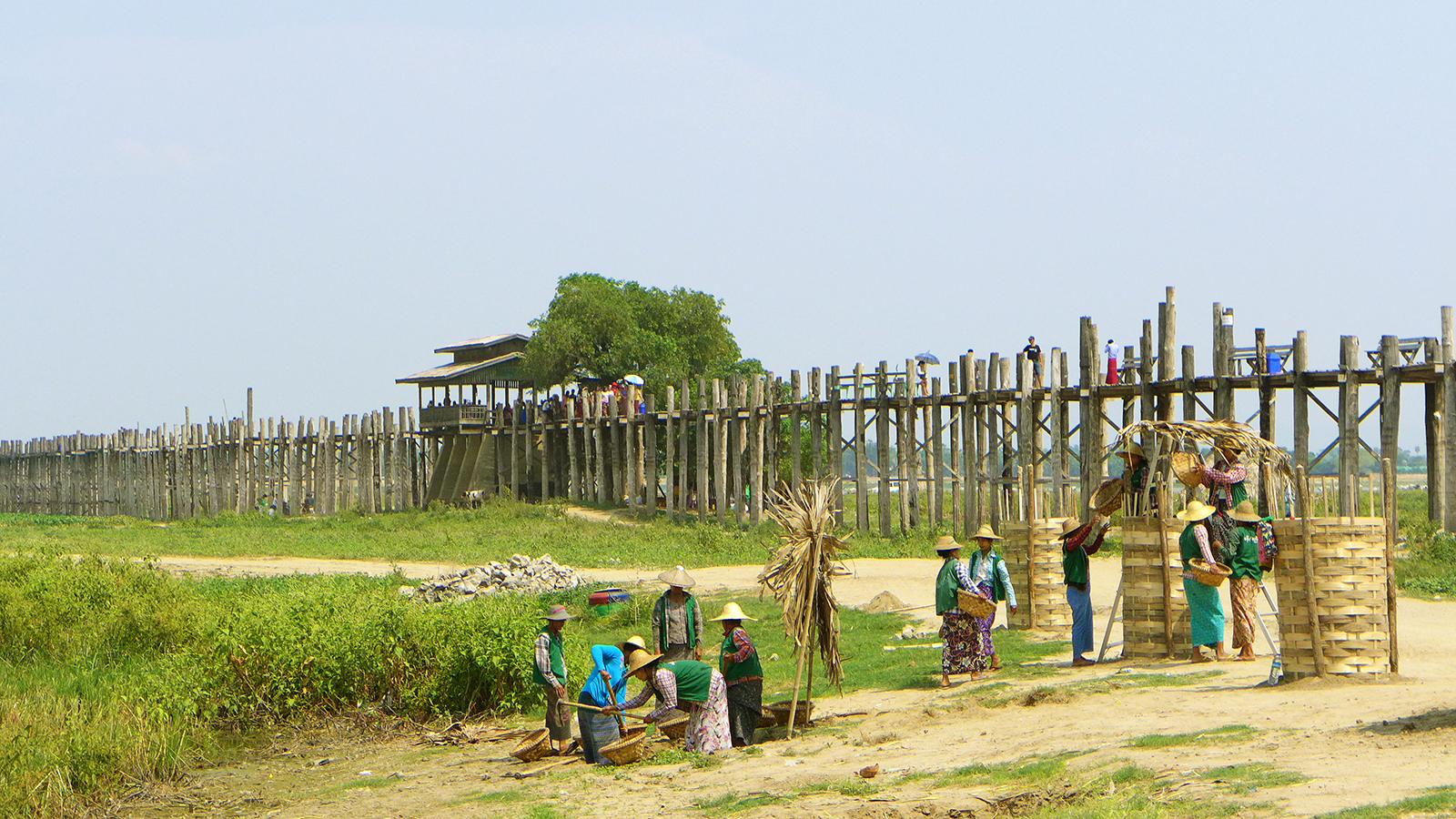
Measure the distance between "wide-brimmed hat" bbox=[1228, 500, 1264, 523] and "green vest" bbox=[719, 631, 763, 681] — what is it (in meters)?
4.37

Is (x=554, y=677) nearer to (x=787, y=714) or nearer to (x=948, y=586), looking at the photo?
(x=787, y=714)

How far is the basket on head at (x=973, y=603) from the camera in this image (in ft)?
41.3

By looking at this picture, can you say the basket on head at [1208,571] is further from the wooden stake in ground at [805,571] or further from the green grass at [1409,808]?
the green grass at [1409,808]

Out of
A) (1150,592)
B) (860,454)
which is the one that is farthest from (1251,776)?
(860,454)

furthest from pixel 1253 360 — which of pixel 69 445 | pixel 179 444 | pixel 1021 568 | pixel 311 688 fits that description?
pixel 69 445

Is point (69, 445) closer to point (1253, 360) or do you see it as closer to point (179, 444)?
point (179, 444)

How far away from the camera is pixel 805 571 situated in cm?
1123

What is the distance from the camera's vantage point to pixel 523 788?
35.2 ft

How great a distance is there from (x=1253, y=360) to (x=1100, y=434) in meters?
3.42

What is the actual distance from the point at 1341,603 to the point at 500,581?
13.1 meters

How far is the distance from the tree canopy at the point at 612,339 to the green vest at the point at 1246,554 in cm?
3264

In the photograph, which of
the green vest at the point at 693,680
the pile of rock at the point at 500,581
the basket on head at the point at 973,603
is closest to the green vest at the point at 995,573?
the basket on head at the point at 973,603

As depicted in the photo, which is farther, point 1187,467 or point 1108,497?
point 1108,497

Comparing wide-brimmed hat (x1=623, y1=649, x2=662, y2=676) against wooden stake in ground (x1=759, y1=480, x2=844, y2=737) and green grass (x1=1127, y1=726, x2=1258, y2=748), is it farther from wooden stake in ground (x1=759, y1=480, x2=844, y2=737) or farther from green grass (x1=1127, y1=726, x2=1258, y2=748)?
green grass (x1=1127, y1=726, x2=1258, y2=748)
